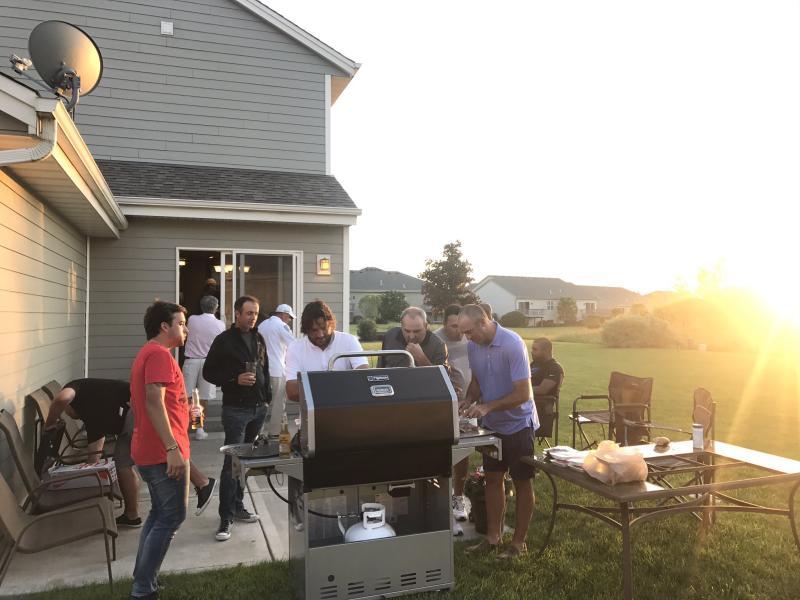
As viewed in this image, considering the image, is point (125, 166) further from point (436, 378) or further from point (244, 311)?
point (436, 378)

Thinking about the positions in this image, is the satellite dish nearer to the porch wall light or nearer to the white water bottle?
the porch wall light

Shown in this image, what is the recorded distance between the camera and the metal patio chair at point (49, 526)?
3305 millimetres

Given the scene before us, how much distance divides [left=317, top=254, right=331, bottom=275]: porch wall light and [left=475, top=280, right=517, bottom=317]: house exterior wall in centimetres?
5798

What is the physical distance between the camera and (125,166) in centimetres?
875

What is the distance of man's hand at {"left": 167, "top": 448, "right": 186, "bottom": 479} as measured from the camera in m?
3.12

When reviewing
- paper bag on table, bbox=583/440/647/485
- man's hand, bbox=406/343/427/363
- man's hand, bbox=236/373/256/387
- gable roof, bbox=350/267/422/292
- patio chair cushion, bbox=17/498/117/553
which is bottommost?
patio chair cushion, bbox=17/498/117/553

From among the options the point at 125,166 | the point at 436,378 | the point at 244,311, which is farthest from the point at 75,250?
the point at 436,378

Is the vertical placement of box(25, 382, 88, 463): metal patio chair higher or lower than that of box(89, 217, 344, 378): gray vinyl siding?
lower

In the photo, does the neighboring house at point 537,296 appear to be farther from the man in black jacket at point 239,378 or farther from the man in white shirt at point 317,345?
the man in white shirt at point 317,345

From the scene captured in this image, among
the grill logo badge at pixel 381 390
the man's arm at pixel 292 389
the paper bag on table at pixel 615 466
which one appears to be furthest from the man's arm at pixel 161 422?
the paper bag on table at pixel 615 466

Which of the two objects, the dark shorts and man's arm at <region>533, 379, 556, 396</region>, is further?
man's arm at <region>533, 379, 556, 396</region>

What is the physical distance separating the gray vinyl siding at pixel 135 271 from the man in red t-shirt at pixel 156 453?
17.7 feet

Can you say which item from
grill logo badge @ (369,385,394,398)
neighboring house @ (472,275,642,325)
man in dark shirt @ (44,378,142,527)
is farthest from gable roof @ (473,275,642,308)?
grill logo badge @ (369,385,394,398)

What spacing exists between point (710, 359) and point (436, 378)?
22250 mm
